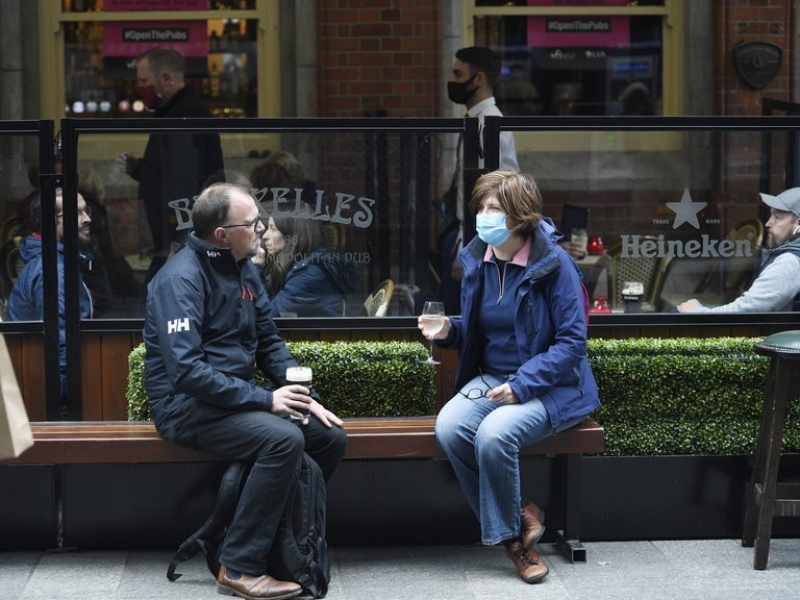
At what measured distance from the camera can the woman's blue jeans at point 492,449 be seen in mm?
5332

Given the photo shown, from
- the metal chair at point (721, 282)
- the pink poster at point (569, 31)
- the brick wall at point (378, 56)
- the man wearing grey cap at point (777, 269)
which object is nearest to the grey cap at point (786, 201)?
the man wearing grey cap at point (777, 269)

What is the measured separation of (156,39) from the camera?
10117 millimetres

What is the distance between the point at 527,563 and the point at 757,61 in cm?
558

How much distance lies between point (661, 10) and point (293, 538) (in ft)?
20.9

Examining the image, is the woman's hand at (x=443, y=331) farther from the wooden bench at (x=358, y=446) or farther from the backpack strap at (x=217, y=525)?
the backpack strap at (x=217, y=525)

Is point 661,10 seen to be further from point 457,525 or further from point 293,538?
point 293,538

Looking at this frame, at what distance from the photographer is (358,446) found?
18.0 ft

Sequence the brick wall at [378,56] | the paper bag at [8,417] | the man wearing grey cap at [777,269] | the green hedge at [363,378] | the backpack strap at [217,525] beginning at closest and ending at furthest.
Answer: the paper bag at [8,417] → the backpack strap at [217,525] → the green hedge at [363,378] → the man wearing grey cap at [777,269] → the brick wall at [378,56]

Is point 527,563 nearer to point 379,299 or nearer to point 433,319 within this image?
point 433,319

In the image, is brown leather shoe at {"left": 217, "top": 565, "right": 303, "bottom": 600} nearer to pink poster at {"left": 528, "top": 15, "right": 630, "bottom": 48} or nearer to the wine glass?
the wine glass

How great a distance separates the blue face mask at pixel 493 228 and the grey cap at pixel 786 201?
142 cm

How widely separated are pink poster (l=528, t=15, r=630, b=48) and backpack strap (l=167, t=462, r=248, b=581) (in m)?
5.83

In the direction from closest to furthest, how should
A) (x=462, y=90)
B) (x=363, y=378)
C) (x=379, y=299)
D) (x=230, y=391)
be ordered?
(x=230, y=391)
(x=363, y=378)
(x=379, y=299)
(x=462, y=90)

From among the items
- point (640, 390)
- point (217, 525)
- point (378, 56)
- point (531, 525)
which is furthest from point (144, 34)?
point (531, 525)
